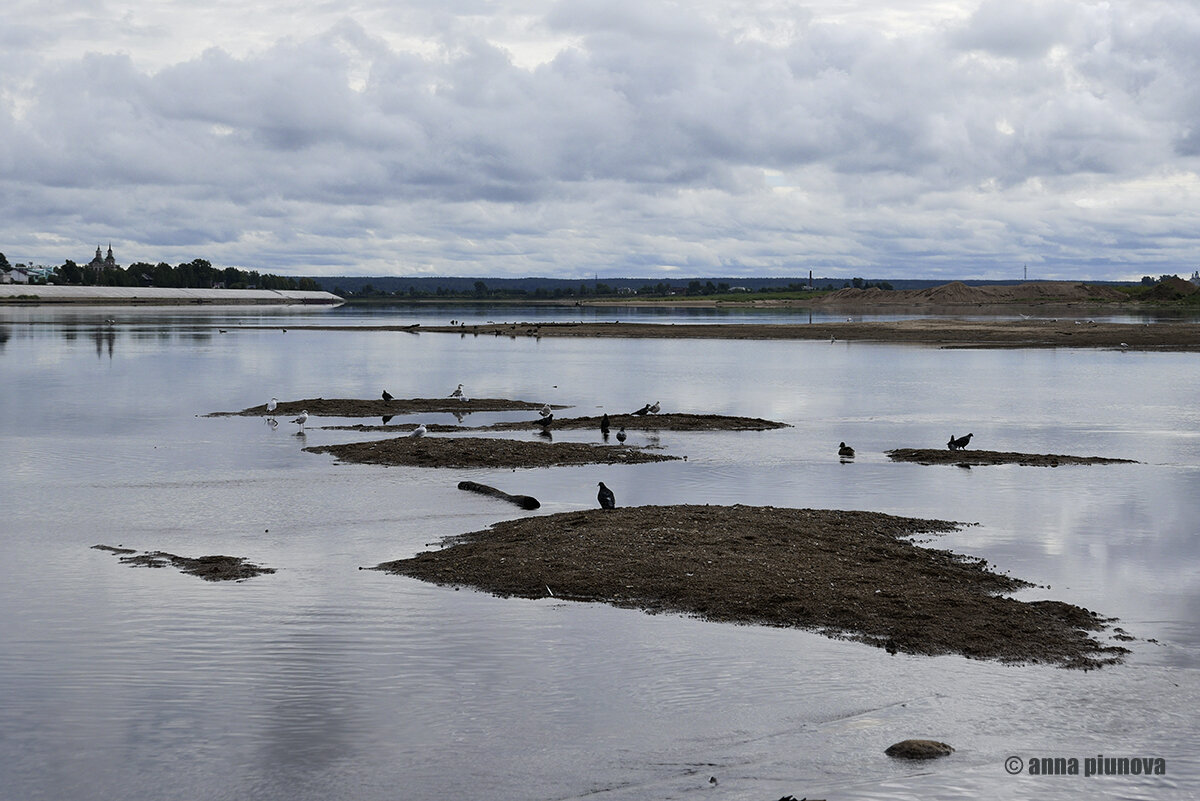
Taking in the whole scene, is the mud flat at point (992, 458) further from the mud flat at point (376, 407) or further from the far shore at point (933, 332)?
the far shore at point (933, 332)

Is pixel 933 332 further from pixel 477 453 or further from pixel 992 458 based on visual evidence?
pixel 477 453

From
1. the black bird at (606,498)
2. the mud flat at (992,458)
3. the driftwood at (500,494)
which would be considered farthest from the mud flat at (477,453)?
the black bird at (606,498)

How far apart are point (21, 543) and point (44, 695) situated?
8421 mm

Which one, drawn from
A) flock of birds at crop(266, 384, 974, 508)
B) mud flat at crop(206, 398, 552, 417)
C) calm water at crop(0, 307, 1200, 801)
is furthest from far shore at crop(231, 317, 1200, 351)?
calm water at crop(0, 307, 1200, 801)

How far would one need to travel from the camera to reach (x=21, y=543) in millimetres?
20156

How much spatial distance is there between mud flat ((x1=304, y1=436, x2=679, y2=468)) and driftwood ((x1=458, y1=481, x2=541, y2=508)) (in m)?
3.86

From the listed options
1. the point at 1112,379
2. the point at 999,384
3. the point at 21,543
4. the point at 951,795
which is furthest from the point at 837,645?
the point at 1112,379

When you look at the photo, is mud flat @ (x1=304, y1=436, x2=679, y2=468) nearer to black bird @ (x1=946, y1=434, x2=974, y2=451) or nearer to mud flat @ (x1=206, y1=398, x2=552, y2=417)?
black bird @ (x1=946, y1=434, x2=974, y2=451)

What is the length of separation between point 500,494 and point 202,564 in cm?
726

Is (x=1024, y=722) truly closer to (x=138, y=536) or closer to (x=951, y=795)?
(x=951, y=795)

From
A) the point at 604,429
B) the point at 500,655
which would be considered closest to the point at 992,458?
the point at 604,429

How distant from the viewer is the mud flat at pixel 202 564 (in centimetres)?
1772

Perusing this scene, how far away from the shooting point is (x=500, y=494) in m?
24.3

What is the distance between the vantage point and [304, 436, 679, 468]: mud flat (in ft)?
96.9
